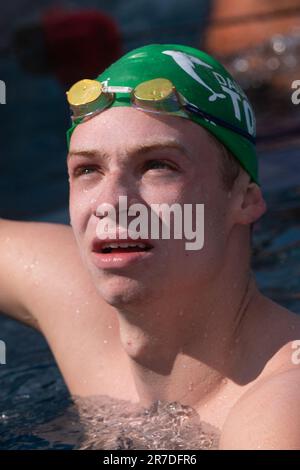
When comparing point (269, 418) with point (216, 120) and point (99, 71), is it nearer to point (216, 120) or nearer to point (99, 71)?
point (216, 120)

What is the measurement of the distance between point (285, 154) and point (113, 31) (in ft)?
6.47

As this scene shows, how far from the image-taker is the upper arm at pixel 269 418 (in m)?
2.10

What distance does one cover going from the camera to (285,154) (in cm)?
577

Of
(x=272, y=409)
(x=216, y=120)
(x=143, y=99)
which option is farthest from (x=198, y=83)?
(x=272, y=409)

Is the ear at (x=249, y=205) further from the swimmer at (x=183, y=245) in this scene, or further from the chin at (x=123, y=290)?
the chin at (x=123, y=290)

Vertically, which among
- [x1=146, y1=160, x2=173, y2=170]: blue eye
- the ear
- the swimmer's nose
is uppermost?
[x1=146, y1=160, x2=173, y2=170]: blue eye

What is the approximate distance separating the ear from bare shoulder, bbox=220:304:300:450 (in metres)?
0.32

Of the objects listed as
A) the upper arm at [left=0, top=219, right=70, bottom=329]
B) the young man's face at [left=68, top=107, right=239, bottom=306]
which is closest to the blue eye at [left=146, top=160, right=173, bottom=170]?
the young man's face at [left=68, top=107, right=239, bottom=306]

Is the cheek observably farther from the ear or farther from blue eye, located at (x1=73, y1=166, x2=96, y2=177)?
the ear

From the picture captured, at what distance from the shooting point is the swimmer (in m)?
2.35

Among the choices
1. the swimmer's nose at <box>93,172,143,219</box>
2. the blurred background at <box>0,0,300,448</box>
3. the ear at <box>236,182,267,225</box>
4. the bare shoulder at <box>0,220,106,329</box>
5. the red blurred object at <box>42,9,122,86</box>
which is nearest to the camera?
the swimmer's nose at <box>93,172,143,219</box>

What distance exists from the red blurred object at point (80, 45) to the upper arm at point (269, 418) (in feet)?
16.4
